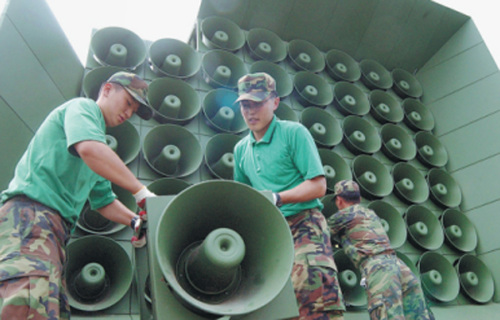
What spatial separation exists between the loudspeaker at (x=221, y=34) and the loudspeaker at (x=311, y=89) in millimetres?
1045

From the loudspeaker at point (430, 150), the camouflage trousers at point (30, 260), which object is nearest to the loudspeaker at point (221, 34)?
the loudspeaker at point (430, 150)

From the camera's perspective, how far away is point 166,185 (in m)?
4.10

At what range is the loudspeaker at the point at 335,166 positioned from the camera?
17.0ft

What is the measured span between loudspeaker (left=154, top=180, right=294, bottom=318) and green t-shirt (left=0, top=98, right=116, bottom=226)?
0.62 m

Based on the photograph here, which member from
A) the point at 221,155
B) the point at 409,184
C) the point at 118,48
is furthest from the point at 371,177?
the point at 118,48

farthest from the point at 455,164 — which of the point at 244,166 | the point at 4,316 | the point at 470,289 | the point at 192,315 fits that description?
the point at 4,316

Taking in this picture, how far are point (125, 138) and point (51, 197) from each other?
2.47 metres

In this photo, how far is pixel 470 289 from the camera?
537 centimetres

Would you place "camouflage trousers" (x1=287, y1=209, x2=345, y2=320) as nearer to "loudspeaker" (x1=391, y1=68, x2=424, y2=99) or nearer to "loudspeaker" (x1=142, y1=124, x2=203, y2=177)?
"loudspeaker" (x1=142, y1=124, x2=203, y2=177)

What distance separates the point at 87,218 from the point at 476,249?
5.38 metres

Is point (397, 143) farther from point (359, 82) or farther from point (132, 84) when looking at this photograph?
point (132, 84)

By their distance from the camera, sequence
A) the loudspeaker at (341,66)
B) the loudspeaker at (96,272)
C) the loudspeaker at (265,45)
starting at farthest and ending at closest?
1. the loudspeaker at (341,66)
2. the loudspeaker at (265,45)
3. the loudspeaker at (96,272)

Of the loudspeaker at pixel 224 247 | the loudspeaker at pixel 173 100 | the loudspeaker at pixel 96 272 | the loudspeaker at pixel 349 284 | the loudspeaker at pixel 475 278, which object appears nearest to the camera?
the loudspeaker at pixel 224 247

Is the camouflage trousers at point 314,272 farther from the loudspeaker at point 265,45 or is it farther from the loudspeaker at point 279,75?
the loudspeaker at point 265,45
